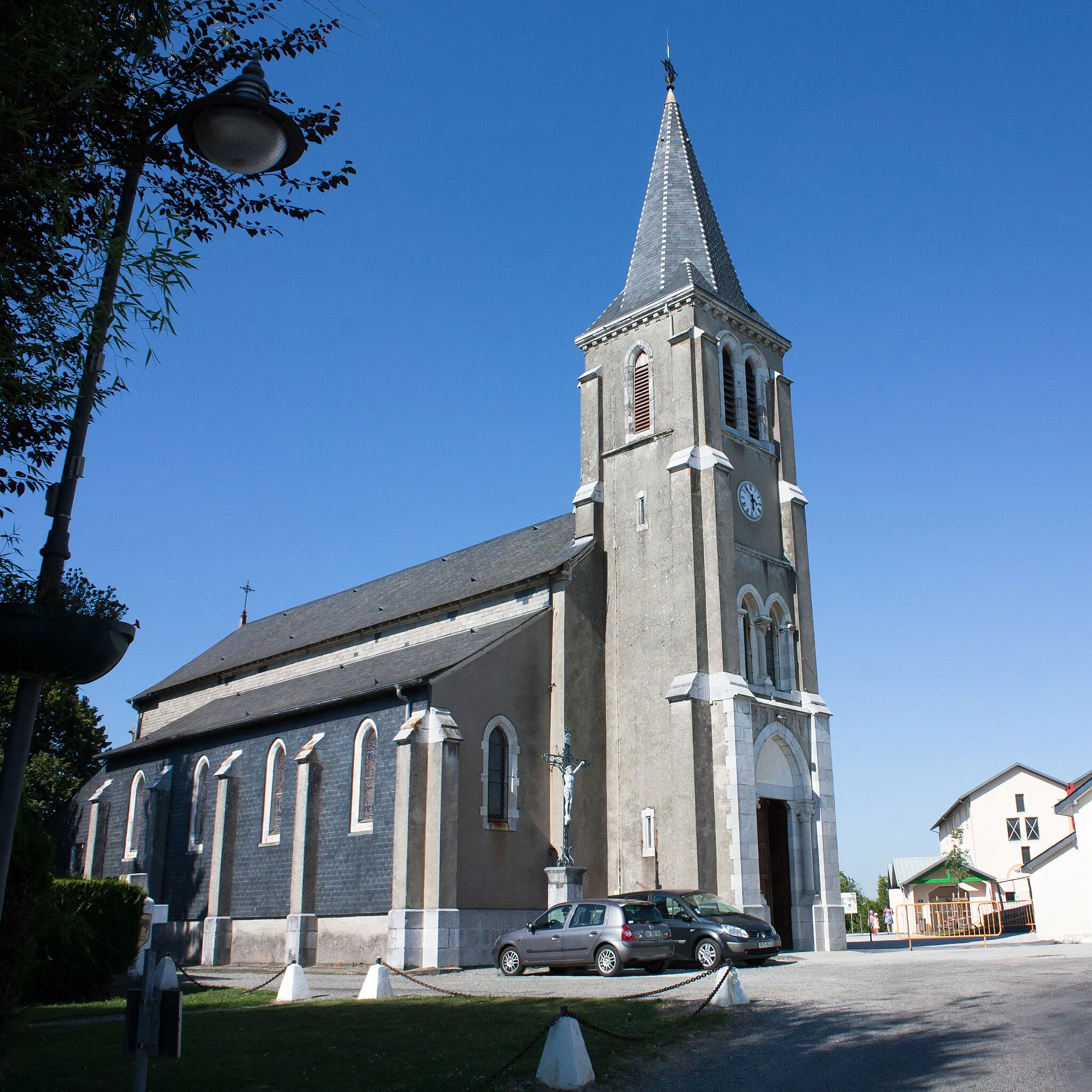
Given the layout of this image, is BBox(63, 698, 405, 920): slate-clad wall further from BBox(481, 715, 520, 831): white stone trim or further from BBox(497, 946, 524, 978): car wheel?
BBox(497, 946, 524, 978): car wheel

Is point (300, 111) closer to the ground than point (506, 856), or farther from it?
farther from it

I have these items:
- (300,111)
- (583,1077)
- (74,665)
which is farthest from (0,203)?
(583,1077)

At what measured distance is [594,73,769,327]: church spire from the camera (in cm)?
3198

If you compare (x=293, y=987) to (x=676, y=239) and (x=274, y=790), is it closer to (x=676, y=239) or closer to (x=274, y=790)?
(x=274, y=790)

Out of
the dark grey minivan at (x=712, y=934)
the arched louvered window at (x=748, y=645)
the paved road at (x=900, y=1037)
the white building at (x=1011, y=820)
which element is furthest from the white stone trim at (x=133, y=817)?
the white building at (x=1011, y=820)

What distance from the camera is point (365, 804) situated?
26.9 metres

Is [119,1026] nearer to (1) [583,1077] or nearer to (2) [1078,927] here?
(1) [583,1077]

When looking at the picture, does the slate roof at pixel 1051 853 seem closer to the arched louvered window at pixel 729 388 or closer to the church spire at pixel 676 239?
the arched louvered window at pixel 729 388

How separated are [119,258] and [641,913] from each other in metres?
15.2

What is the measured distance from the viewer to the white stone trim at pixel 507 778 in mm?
25359

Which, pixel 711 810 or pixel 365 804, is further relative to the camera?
pixel 365 804

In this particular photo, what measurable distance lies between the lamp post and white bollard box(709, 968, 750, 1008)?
29.9 feet

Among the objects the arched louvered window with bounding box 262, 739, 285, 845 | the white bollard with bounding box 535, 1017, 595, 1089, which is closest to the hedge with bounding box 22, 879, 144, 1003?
the arched louvered window with bounding box 262, 739, 285, 845

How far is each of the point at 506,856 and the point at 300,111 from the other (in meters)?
19.6
